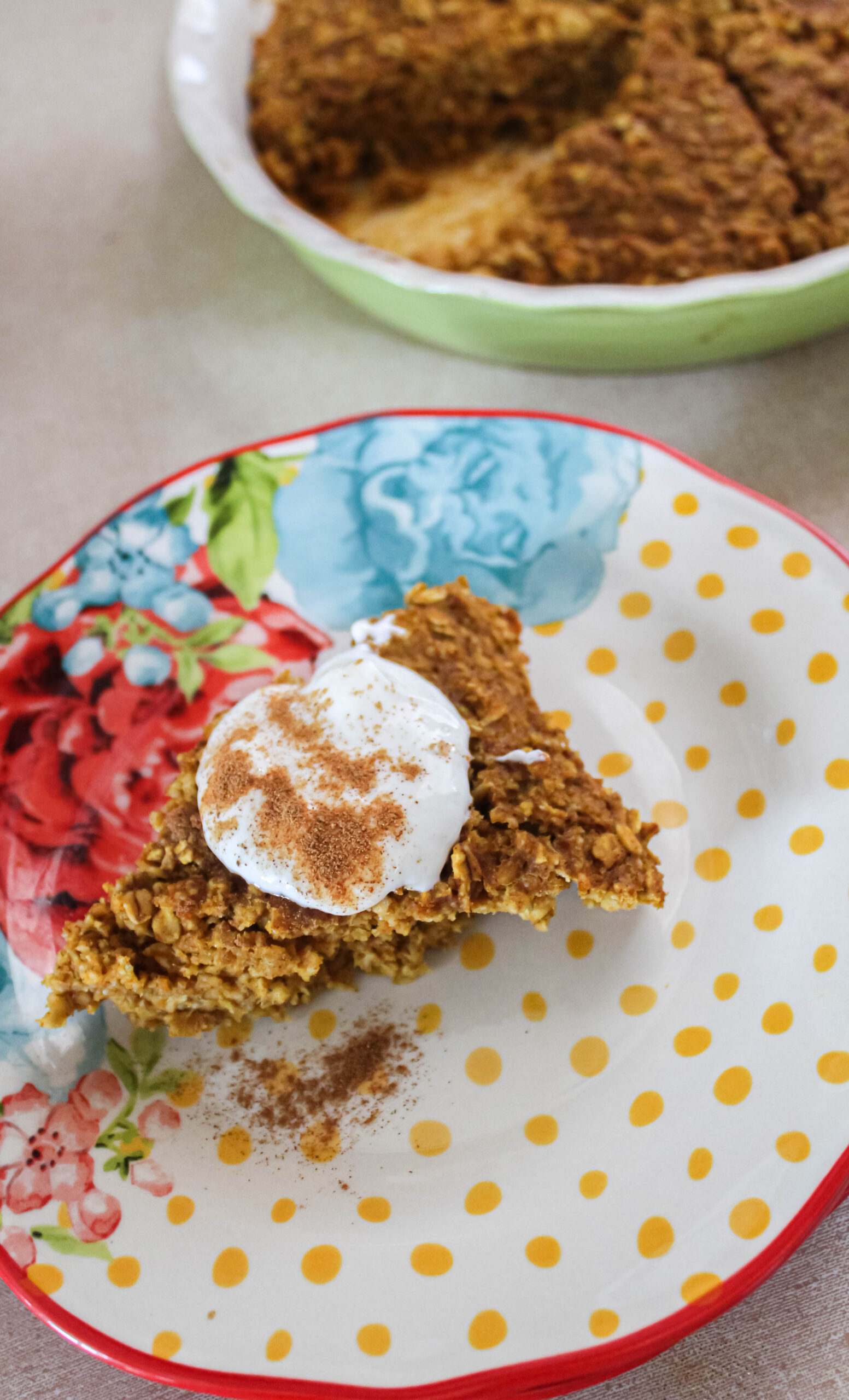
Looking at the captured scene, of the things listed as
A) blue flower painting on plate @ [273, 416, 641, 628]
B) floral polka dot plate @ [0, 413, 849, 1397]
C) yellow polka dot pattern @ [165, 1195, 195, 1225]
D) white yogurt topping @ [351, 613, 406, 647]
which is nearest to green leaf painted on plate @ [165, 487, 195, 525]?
floral polka dot plate @ [0, 413, 849, 1397]

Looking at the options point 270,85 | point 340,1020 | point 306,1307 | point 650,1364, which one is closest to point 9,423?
point 270,85

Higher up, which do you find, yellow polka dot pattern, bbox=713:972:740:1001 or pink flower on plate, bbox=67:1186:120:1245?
pink flower on plate, bbox=67:1186:120:1245

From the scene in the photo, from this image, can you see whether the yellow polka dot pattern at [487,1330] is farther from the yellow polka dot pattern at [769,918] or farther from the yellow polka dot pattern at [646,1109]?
the yellow polka dot pattern at [769,918]

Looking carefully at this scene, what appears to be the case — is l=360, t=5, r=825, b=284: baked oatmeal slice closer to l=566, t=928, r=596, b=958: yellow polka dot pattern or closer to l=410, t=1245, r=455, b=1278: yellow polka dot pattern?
l=566, t=928, r=596, b=958: yellow polka dot pattern

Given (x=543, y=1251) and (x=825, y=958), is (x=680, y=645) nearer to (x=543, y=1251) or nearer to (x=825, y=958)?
(x=825, y=958)

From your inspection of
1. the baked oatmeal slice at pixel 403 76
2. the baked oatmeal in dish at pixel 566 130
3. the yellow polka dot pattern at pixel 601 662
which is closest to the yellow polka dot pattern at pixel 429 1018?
the yellow polka dot pattern at pixel 601 662

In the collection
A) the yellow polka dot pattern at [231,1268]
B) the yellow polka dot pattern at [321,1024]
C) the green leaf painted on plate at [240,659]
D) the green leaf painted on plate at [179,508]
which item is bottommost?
the yellow polka dot pattern at [321,1024]
